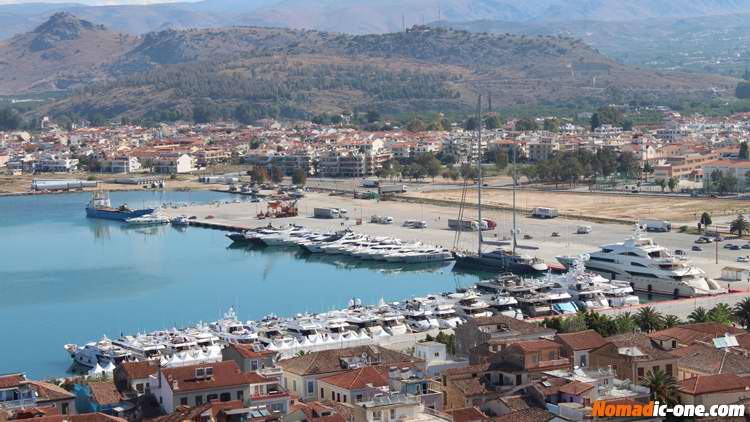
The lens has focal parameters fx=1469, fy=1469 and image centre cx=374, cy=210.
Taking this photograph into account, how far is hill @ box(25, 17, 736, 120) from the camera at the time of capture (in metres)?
94.1

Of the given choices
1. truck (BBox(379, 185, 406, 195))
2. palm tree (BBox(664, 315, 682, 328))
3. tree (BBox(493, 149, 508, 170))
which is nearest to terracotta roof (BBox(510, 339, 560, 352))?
palm tree (BBox(664, 315, 682, 328))

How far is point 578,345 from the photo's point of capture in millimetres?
14797

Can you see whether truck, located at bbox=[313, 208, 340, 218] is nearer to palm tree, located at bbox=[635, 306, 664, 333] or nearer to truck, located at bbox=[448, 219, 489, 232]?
truck, located at bbox=[448, 219, 489, 232]

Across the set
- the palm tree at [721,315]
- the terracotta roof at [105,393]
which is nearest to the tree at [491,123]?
the palm tree at [721,315]

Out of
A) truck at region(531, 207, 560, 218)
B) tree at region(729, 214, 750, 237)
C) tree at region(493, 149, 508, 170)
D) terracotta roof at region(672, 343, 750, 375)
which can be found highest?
terracotta roof at region(672, 343, 750, 375)

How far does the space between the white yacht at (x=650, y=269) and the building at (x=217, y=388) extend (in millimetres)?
13096

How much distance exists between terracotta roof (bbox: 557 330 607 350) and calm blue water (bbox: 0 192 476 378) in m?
7.47

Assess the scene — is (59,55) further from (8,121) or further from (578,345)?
(578,345)

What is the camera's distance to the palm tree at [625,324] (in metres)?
17.2

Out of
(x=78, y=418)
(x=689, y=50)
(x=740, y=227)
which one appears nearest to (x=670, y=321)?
(x=78, y=418)

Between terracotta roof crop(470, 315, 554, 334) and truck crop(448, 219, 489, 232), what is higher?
terracotta roof crop(470, 315, 554, 334)

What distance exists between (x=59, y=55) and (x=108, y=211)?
355 ft

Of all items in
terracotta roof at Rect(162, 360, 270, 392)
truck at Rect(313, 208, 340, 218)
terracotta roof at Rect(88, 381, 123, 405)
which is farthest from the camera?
truck at Rect(313, 208, 340, 218)

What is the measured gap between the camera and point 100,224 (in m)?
42.1
